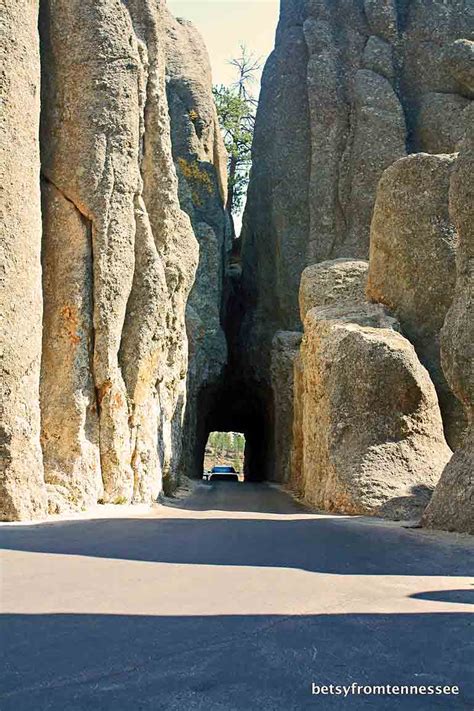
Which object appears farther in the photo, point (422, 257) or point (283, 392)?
point (283, 392)

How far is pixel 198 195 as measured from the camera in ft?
77.1

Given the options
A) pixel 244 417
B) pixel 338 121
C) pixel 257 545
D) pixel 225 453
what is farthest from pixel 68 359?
pixel 225 453

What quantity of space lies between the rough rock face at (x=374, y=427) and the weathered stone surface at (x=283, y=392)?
7.97 metres

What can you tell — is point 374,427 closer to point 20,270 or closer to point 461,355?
point 461,355

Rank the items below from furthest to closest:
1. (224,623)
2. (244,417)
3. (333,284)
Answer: (244,417)
(333,284)
(224,623)

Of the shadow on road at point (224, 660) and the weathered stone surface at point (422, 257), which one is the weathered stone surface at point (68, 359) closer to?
the weathered stone surface at point (422, 257)

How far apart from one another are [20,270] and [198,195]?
51.2 feet

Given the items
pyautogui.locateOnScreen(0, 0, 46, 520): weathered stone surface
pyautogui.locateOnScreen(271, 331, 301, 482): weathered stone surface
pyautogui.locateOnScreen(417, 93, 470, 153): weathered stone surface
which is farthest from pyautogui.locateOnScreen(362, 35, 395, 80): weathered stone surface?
pyautogui.locateOnScreen(0, 0, 46, 520): weathered stone surface

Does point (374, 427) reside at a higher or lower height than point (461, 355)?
lower

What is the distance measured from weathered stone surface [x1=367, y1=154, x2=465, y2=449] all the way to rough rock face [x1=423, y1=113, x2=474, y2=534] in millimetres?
4873

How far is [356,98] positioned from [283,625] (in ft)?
69.9

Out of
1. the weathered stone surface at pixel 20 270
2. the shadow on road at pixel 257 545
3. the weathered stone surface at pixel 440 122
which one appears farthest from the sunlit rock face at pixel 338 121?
the shadow on road at pixel 257 545

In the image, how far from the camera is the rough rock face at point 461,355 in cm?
765

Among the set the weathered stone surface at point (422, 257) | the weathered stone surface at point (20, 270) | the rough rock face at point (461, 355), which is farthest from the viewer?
the weathered stone surface at point (422, 257)
